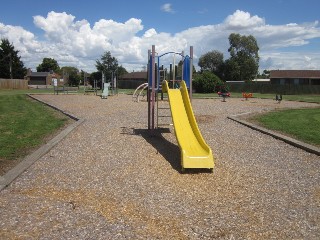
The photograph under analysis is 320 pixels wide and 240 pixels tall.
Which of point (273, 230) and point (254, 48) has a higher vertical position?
point (254, 48)

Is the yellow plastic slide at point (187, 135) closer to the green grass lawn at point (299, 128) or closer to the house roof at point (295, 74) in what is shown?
the green grass lawn at point (299, 128)

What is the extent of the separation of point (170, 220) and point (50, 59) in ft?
451

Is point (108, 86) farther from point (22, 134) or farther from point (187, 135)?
point (187, 135)

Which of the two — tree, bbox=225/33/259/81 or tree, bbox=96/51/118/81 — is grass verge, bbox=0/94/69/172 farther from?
tree, bbox=225/33/259/81

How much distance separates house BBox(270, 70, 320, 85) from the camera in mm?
70000

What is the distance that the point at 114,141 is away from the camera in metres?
10.0

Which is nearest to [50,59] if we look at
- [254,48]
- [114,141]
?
[254,48]

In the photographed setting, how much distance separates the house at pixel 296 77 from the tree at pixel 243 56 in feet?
15.6

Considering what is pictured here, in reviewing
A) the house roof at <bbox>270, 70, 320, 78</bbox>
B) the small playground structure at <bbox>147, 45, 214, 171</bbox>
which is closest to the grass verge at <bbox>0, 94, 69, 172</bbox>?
the small playground structure at <bbox>147, 45, 214, 171</bbox>

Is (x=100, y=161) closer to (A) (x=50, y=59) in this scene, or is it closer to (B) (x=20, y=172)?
(B) (x=20, y=172)

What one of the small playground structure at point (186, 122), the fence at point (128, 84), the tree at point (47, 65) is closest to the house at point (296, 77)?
the fence at point (128, 84)

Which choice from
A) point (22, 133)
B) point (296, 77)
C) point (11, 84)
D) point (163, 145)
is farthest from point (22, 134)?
point (296, 77)

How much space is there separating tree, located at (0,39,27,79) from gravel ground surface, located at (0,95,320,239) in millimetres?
70610

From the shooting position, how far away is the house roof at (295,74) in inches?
2776
